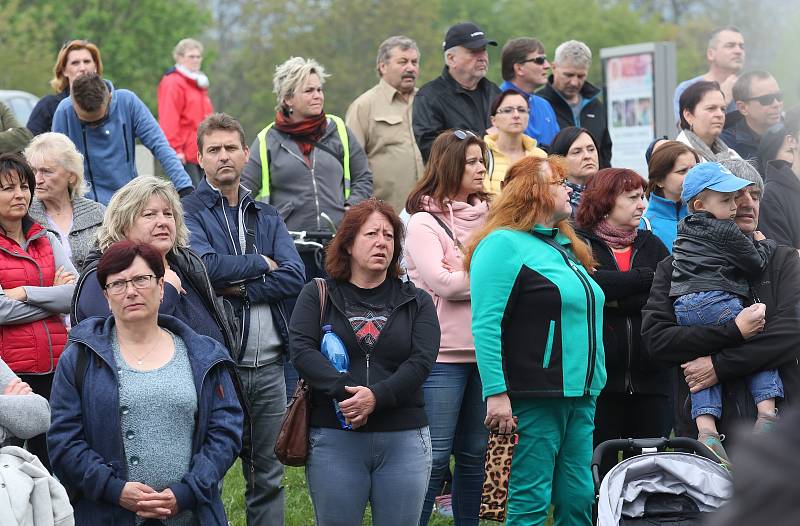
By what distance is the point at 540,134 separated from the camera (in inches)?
347

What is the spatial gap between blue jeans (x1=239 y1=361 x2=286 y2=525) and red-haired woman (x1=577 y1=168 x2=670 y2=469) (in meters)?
1.71

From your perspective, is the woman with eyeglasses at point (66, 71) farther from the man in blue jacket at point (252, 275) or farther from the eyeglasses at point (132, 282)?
the eyeglasses at point (132, 282)

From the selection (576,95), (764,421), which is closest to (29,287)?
(764,421)

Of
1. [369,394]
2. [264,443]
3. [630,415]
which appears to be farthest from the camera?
[630,415]

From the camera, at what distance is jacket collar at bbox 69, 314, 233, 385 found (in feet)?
14.9

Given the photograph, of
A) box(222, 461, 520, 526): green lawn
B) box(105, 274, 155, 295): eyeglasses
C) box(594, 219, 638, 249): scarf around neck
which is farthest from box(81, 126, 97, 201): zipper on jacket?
box(594, 219, 638, 249): scarf around neck

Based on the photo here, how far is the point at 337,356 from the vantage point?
16.7 ft

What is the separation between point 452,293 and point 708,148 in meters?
2.71

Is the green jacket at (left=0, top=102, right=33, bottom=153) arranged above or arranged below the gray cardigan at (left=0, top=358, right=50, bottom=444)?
above

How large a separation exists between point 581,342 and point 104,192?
392cm

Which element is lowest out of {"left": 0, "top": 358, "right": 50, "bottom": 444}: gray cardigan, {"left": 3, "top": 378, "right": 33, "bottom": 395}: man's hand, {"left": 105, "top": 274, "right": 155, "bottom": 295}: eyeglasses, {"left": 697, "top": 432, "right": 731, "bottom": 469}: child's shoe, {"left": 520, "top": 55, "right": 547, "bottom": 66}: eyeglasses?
{"left": 697, "top": 432, "right": 731, "bottom": 469}: child's shoe

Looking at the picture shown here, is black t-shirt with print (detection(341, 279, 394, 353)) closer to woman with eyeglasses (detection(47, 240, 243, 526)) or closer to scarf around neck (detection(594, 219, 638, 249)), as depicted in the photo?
woman with eyeglasses (detection(47, 240, 243, 526))

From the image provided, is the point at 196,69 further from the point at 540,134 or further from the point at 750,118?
the point at 750,118

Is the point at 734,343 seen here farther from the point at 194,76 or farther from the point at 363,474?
the point at 194,76
